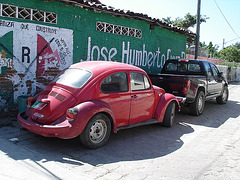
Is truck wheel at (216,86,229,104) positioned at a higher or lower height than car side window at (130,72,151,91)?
lower

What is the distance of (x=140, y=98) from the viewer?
5.70 meters

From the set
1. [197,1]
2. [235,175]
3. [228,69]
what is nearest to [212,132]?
[235,175]

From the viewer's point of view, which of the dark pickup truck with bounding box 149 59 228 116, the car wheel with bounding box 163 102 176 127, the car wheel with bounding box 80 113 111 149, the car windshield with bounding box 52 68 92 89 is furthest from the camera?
the dark pickup truck with bounding box 149 59 228 116

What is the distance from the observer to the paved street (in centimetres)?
378

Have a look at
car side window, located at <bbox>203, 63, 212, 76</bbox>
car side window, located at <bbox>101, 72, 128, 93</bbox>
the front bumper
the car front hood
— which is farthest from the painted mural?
car side window, located at <bbox>203, 63, 212, 76</bbox>

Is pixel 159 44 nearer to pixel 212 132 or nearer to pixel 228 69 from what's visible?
pixel 212 132

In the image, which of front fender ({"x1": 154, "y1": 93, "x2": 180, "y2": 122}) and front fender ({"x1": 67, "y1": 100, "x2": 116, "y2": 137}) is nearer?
front fender ({"x1": 67, "y1": 100, "x2": 116, "y2": 137})

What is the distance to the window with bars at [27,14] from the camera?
6.36 meters

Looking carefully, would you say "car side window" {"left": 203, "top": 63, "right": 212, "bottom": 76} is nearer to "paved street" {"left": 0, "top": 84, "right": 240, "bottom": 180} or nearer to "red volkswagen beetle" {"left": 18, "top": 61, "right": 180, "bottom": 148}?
"paved street" {"left": 0, "top": 84, "right": 240, "bottom": 180}

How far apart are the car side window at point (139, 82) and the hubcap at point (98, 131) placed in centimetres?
121

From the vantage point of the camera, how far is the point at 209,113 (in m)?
8.93

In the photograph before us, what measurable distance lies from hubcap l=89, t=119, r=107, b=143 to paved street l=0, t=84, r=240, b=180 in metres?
0.23

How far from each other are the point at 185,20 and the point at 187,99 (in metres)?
28.3

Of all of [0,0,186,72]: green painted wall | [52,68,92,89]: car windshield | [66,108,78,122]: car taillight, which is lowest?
[66,108,78,122]: car taillight
